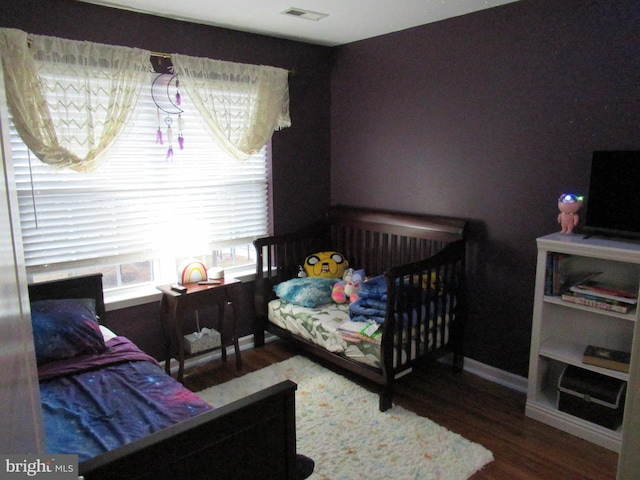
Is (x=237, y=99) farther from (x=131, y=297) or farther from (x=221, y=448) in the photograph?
(x=221, y=448)

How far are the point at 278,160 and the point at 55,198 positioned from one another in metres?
1.62

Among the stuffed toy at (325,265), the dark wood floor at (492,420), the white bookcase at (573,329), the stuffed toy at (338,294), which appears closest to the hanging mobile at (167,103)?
the stuffed toy at (325,265)

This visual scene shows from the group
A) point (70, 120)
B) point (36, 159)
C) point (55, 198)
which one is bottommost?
point (55, 198)

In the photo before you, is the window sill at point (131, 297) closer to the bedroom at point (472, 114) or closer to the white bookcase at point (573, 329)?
the bedroom at point (472, 114)

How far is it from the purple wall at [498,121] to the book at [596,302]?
1.30ft

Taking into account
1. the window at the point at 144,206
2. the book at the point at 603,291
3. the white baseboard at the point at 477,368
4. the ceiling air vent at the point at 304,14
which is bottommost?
the white baseboard at the point at 477,368

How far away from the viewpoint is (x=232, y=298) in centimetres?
326

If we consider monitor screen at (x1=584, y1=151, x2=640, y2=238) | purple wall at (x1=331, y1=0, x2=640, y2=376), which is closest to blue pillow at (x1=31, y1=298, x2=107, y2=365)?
purple wall at (x1=331, y1=0, x2=640, y2=376)

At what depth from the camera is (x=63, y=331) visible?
2320mm

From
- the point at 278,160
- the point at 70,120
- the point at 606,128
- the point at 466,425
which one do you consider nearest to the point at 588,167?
the point at 606,128

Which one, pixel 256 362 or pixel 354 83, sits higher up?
pixel 354 83

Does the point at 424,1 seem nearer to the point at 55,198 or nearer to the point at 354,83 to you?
the point at 354,83

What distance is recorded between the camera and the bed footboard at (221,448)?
119 cm

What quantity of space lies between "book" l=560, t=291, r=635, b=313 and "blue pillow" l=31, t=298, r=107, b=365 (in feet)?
8.02
